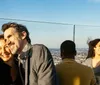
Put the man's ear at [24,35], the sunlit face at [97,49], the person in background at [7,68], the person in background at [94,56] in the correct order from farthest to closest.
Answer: the sunlit face at [97,49] < the person in background at [94,56] < the person in background at [7,68] < the man's ear at [24,35]

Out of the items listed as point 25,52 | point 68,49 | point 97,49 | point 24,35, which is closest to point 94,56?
point 97,49

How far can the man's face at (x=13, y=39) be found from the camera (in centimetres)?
273

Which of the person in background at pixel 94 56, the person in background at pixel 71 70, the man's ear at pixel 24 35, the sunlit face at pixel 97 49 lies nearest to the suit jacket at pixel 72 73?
the person in background at pixel 71 70

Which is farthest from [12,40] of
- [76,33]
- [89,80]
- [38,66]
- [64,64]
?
[76,33]

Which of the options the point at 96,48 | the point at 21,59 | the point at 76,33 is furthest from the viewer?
the point at 76,33

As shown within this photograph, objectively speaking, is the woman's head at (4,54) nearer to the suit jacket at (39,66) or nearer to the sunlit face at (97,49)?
the suit jacket at (39,66)

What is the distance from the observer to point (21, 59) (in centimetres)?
274

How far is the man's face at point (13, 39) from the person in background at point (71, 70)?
1.89 ft

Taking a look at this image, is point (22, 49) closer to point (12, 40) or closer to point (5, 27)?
point (12, 40)

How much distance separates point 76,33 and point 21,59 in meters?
4.10

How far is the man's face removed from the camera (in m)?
2.73

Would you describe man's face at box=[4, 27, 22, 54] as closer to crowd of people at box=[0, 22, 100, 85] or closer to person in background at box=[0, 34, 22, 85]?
crowd of people at box=[0, 22, 100, 85]

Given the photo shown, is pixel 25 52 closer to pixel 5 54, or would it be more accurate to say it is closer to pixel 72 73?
pixel 5 54

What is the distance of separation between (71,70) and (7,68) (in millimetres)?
612
